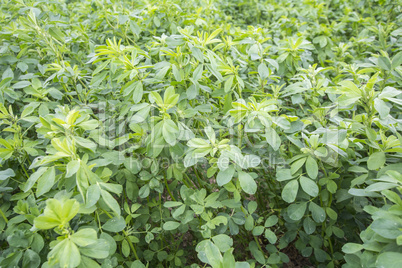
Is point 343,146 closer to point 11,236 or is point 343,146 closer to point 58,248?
point 58,248

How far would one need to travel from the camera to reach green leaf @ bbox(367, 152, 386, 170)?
135cm

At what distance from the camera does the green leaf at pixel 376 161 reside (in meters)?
1.35

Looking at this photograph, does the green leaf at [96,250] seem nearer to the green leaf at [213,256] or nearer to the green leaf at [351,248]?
the green leaf at [213,256]

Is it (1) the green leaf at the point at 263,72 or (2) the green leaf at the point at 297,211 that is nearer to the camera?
(2) the green leaf at the point at 297,211

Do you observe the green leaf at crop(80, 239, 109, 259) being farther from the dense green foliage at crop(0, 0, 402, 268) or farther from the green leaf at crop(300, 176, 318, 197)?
the green leaf at crop(300, 176, 318, 197)

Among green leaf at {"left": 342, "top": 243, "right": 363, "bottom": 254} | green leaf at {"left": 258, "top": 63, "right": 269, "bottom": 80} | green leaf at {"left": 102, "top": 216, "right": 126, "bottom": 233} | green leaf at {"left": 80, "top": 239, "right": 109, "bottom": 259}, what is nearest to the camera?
green leaf at {"left": 80, "top": 239, "right": 109, "bottom": 259}

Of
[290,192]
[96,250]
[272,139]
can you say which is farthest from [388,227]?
[96,250]

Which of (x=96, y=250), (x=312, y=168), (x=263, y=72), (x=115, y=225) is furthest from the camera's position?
(x=263, y=72)

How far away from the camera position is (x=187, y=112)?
156 centimetres

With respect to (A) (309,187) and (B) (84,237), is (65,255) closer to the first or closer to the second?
(B) (84,237)

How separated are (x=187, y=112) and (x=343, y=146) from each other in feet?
2.64

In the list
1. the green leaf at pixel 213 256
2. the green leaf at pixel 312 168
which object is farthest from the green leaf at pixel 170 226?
the green leaf at pixel 312 168

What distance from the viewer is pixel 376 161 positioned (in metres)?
1.36

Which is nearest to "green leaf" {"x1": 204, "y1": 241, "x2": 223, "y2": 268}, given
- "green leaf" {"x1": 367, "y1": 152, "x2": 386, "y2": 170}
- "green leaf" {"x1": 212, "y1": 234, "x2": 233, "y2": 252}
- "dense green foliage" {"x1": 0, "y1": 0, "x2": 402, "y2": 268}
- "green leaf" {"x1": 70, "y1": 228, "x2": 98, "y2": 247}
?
"dense green foliage" {"x1": 0, "y1": 0, "x2": 402, "y2": 268}
